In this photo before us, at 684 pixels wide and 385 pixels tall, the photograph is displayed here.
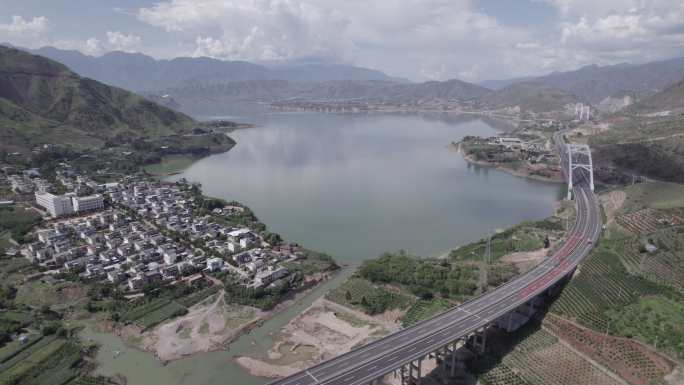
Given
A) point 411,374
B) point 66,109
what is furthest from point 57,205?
point 66,109

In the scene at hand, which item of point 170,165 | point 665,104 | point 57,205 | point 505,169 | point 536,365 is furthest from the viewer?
point 665,104

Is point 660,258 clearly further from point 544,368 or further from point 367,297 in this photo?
point 367,297

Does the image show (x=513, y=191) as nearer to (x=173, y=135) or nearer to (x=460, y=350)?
(x=460, y=350)

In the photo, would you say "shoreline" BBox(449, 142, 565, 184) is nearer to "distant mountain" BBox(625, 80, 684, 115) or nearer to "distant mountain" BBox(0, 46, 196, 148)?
"distant mountain" BBox(625, 80, 684, 115)

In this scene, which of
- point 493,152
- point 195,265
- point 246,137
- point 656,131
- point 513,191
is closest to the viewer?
point 195,265

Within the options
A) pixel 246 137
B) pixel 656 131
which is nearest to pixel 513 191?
pixel 656 131

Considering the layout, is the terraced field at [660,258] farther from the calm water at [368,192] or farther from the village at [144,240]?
the village at [144,240]

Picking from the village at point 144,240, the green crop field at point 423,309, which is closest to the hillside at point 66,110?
the village at point 144,240
